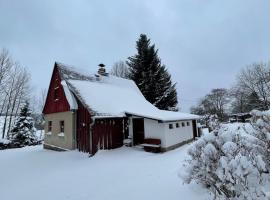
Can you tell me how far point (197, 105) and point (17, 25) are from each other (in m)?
35.3

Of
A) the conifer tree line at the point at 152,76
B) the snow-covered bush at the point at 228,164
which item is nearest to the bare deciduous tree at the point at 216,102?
the conifer tree line at the point at 152,76

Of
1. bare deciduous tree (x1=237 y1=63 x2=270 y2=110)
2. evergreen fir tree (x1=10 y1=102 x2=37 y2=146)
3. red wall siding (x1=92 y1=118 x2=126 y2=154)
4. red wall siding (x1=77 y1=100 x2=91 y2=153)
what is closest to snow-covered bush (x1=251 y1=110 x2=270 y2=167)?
red wall siding (x1=92 y1=118 x2=126 y2=154)

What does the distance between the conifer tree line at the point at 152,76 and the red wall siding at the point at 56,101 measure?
11353 mm

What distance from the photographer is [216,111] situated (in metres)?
34.7

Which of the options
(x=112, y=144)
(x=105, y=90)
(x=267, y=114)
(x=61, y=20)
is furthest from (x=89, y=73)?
(x=267, y=114)

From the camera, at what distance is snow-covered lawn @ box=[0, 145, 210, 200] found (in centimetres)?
486

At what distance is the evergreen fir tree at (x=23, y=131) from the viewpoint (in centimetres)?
2141

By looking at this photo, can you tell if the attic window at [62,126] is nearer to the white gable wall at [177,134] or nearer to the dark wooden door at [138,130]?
the dark wooden door at [138,130]

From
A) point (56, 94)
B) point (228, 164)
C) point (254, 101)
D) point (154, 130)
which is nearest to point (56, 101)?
point (56, 94)

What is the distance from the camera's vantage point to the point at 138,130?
42.0ft

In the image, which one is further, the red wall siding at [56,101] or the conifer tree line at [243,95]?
the conifer tree line at [243,95]

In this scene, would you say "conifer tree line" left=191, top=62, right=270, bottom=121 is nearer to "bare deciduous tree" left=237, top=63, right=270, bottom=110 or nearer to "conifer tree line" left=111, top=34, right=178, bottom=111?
"bare deciduous tree" left=237, top=63, right=270, bottom=110

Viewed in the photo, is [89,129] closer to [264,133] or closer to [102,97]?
[102,97]

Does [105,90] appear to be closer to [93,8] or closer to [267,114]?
[267,114]
